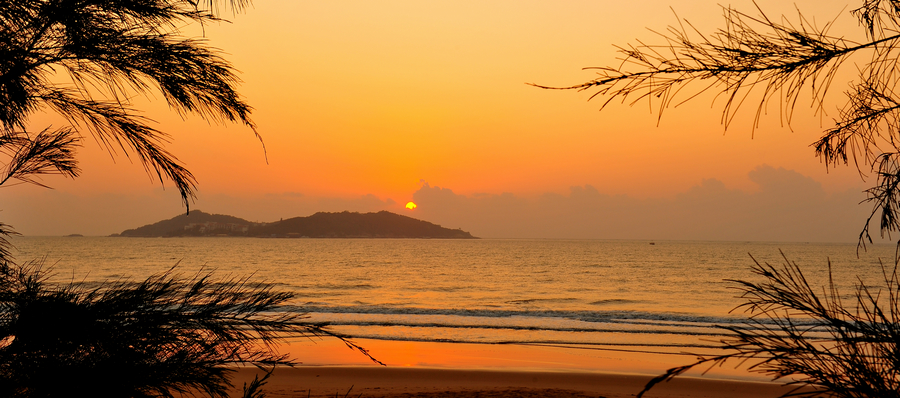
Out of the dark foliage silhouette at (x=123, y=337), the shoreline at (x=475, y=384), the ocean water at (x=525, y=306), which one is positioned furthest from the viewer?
the ocean water at (x=525, y=306)

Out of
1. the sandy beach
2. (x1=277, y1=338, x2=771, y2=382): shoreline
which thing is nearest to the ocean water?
(x1=277, y1=338, x2=771, y2=382): shoreline

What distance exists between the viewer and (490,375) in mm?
12586

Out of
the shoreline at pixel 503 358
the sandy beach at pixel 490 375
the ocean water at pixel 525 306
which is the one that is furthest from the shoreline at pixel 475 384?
the ocean water at pixel 525 306

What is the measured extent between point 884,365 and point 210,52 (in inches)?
122

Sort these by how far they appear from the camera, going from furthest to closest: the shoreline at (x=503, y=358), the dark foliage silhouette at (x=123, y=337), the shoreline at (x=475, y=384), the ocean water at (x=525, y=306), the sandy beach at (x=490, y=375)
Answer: the ocean water at (x=525, y=306) < the shoreline at (x=503, y=358) < the sandy beach at (x=490, y=375) < the shoreline at (x=475, y=384) < the dark foliage silhouette at (x=123, y=337)

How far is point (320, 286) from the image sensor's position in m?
40.5

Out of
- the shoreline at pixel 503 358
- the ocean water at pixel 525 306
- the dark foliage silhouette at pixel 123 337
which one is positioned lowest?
the ocean water at pixel 525 306

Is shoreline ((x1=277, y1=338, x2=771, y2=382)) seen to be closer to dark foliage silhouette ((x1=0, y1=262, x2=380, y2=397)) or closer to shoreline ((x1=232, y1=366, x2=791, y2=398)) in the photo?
shoreline ((x1=232, y1=366, x2=791, y2=398))

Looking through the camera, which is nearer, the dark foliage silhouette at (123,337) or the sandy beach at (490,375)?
the dark foliage silhouette at (123,337)

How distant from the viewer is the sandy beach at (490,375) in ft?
36.2

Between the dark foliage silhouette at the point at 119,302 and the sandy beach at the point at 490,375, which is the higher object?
the dark foliage silhouette at the point at 119,302

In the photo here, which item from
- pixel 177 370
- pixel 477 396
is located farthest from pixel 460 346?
pixel 177 370

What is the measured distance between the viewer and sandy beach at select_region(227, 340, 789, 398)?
11.0 meters

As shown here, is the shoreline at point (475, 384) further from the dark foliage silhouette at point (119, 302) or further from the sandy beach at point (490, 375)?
the dark foliage silhouette at point (119, 302)
